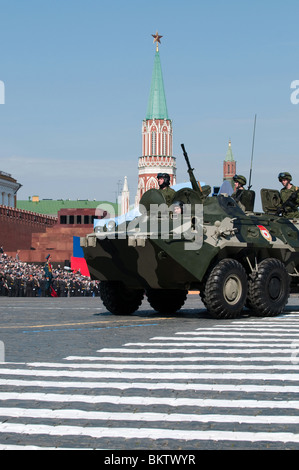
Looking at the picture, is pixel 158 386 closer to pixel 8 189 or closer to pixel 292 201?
pixel 292 201

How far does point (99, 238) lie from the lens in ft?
52.6

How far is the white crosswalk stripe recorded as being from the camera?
596cm

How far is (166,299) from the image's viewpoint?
58.4ft

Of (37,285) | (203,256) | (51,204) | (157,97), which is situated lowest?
(37,285)

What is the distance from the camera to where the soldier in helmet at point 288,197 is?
18.1 metres

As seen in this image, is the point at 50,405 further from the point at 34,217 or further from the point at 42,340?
the point at 34,217

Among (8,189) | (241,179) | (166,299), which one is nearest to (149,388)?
(166,299)

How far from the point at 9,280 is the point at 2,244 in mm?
47446

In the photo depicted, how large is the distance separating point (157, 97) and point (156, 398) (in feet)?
454

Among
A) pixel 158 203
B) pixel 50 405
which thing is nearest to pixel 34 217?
pixel 158 203

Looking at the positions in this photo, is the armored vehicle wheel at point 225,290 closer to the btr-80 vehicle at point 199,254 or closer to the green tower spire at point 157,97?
the btr-80 vehicle at point 199,254

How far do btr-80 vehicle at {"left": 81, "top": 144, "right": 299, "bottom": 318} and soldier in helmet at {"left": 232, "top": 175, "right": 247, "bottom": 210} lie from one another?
46 cm

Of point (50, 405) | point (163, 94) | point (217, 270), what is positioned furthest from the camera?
point (163, 94)

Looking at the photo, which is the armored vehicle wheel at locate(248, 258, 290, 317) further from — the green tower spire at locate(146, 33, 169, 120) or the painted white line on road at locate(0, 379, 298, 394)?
the green tower spire at locate(146, 33, 169, 120)
